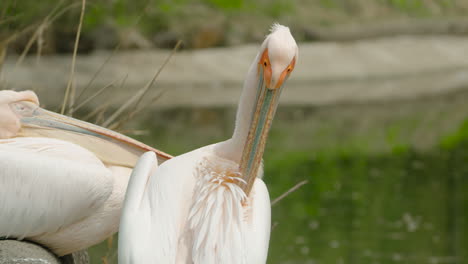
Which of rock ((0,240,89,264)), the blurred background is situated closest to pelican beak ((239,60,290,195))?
rock ((0,240,89,264))

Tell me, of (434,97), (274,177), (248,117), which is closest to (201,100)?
(434,97)

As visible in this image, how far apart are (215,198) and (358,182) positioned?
21.1 feet

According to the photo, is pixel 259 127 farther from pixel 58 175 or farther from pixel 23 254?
pixel 23 254

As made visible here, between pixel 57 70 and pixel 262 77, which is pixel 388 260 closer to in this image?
pixel 262 77

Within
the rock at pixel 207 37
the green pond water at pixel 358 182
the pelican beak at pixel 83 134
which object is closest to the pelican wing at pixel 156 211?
the pelican beak at pixel 83 134

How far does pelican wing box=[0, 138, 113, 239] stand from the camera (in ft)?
9.52

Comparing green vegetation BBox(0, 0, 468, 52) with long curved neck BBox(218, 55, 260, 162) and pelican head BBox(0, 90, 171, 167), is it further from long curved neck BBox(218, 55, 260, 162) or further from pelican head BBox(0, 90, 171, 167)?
long curved neck BBox(218, 55, 260, 162)

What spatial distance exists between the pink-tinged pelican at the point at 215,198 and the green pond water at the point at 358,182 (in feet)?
5.22

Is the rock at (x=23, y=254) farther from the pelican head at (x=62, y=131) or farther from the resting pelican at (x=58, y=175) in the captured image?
the pelican head at (x=62, y=131)

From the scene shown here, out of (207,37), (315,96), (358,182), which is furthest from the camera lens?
(207,37)

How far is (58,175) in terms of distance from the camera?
2902mm

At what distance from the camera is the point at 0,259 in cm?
281

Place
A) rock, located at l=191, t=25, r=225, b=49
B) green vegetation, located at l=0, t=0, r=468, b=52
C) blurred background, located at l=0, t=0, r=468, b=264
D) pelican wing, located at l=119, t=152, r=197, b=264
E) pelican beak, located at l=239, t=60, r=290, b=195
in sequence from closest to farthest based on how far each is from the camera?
pelican wing, located at l=119, t=152, r=197, b=264 < pelican beak, located at l=239, t=60, r=290, b=195 < blurred background, located at l=0, t=0, r=468, b=264 < green vegetation, located at l=0, t=0, r=468, b=52 < rock, located at l=191, t=25, r=225, b=49

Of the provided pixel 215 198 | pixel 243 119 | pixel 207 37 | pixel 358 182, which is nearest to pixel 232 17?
pixel 207 37
